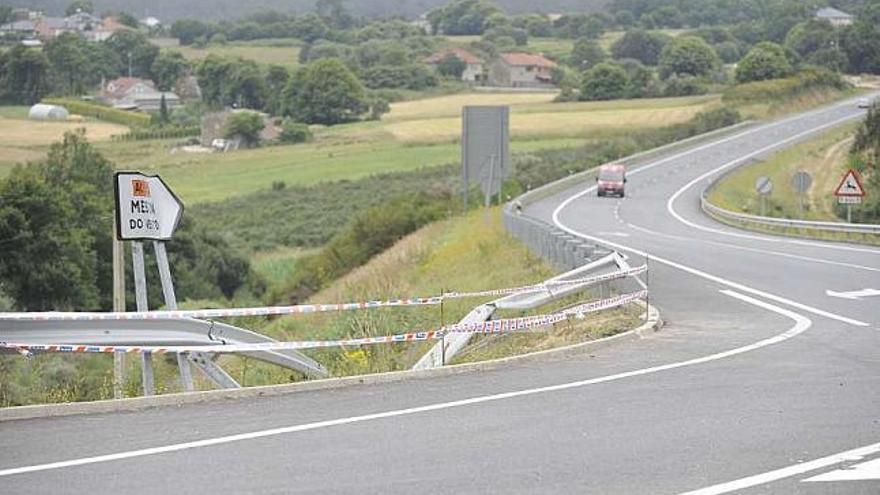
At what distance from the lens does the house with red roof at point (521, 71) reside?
17888cm

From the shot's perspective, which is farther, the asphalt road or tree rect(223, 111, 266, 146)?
tree rect(223, 111, 266, 146)

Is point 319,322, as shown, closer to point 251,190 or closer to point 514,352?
point 514,352

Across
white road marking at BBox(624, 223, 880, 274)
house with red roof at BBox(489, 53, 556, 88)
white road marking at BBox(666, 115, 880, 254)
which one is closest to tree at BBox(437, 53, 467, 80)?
house with red roof at BBox(489, 53, 556, 88)

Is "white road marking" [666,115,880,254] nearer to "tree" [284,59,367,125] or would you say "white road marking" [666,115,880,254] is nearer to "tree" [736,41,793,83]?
"tree" [736,41,793,83]

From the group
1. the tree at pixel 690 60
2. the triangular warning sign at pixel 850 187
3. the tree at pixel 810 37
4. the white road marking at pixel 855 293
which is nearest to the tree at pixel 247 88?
the tree at pixel 690 60

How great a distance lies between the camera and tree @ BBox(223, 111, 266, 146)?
104812 millimetres

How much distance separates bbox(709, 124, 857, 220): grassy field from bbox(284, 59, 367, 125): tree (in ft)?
151

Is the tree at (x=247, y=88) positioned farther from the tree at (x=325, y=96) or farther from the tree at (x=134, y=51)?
the tree at (x=134, y=51)

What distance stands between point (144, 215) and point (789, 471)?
627cm

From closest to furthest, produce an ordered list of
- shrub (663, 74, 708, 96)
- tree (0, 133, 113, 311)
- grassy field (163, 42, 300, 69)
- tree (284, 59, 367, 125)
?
1. tree (0, 133, 113, 311)
2. tree (284, 59, 367, 125)
3. shrub (663, 74, 708, 96)
4. grassy field (163, 42, 300, 69)

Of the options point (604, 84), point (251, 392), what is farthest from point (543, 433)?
point (604, 84)

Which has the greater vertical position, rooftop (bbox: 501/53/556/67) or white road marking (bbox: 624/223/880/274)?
white road marking (bbox: 624/223/880/274)

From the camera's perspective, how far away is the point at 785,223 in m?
44.6

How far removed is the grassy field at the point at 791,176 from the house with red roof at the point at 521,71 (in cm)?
8876
